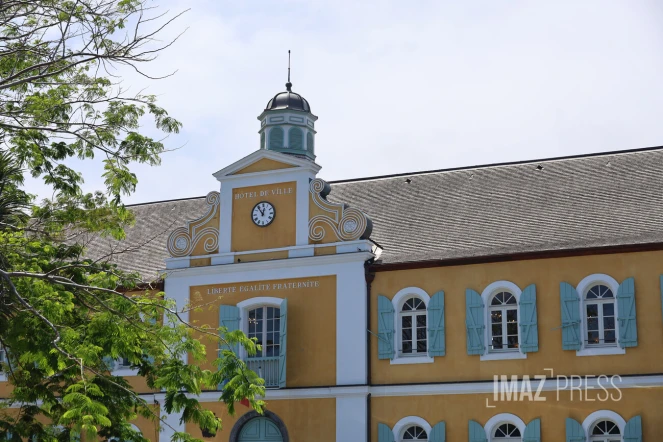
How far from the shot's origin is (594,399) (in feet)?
75.0

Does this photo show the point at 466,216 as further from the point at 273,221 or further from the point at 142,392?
the point at 142,392

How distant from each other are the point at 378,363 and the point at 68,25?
12362mm

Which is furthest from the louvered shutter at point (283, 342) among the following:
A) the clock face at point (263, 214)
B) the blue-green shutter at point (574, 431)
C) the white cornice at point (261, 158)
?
the blue-green shutter at point (574, 431)

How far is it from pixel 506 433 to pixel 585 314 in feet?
10.4

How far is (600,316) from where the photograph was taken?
23359mm

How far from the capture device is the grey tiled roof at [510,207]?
24.4 meters

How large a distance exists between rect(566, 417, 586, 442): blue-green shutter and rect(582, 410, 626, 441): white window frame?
0.30 ft

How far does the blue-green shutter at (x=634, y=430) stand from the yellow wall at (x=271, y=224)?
9.31 m

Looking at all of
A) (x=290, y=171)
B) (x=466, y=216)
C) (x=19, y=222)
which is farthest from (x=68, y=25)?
(x=466, y=216)

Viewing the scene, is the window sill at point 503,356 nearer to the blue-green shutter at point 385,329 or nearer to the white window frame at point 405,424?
the white window frame at point 405,424

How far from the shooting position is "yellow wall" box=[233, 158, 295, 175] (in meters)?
27.3

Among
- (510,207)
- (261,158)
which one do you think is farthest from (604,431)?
(261,158)

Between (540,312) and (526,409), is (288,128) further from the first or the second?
(526,409)

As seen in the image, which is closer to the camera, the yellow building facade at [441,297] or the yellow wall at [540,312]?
the yellow wall at [540,312]
